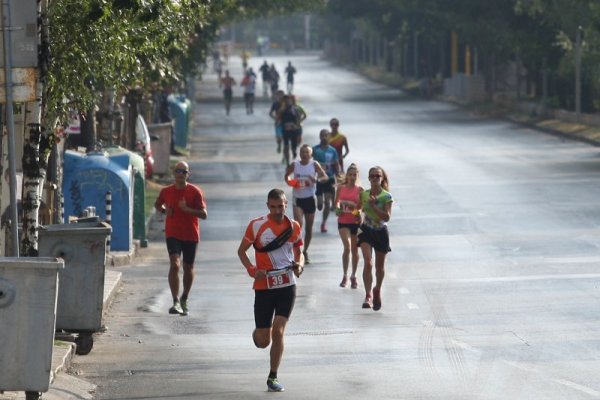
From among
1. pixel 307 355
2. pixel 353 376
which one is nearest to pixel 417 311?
pixel 307 355

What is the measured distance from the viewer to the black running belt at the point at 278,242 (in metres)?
13.8

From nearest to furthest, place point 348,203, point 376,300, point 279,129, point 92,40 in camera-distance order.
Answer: point 92,40 → point 376,300 → point 348,203 → point 279,129

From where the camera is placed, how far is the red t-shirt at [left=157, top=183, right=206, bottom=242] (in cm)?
1839

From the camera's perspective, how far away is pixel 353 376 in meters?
13.9

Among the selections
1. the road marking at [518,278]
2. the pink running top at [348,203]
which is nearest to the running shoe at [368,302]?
the pink running top at [348,203]

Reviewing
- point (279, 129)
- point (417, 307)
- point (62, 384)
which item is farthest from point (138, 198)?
point (279, 129)

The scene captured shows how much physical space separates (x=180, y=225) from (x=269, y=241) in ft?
15.6

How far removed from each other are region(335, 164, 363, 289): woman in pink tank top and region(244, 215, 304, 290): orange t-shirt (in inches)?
233

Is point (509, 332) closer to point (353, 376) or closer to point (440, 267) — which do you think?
point (353, 376)

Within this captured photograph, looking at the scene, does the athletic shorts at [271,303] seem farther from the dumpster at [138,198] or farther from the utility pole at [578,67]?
the utility pole at [578,67]

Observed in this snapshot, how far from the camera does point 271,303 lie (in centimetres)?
1386

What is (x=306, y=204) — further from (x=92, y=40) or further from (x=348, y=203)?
(x=92, y=40)

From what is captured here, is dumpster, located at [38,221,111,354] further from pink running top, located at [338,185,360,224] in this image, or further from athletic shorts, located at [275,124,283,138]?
athletic shorts, located at [275,124,283,138]

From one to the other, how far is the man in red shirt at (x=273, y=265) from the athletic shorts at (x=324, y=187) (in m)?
12.2
